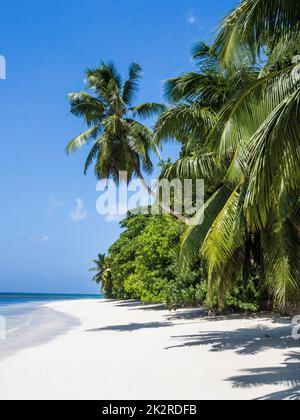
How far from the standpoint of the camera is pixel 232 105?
5.70 metres

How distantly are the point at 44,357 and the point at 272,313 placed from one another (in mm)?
9190

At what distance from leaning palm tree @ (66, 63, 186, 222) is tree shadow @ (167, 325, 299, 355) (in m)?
5.97

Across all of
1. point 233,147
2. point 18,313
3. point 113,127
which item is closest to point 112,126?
point 113,127

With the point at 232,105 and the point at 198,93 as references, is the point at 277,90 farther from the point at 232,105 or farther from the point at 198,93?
the point at 198,93

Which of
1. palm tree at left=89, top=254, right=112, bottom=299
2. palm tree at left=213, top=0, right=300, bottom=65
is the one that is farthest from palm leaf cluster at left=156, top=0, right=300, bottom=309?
palm tree at left=89, top=254, right=112, bottom=299

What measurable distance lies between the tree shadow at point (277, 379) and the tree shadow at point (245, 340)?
1496 millimetres

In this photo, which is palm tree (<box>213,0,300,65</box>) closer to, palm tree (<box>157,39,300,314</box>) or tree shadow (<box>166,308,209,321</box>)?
palm tree (<box>157,39,300,314</box>)

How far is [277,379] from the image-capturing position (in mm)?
6000

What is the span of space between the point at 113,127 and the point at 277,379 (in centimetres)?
1123

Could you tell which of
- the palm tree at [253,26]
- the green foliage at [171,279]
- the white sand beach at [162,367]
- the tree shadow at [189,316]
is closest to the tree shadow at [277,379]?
the white sand beach at [162,367]

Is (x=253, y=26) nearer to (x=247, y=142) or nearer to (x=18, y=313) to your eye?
(x=247, y=142)

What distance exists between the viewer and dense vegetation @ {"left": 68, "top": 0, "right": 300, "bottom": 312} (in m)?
5.47

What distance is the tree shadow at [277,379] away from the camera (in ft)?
17.0

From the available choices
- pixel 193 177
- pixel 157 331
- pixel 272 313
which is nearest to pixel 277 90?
pixel 193 177
